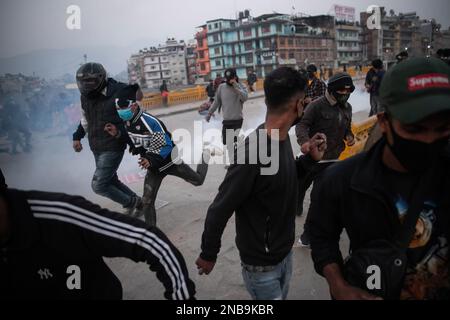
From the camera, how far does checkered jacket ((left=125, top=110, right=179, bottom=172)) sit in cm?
363

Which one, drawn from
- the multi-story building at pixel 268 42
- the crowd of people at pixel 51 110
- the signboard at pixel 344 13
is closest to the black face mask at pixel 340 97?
the crowd of people at pixel 51 110

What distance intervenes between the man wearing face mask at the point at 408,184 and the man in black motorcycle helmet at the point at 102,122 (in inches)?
123

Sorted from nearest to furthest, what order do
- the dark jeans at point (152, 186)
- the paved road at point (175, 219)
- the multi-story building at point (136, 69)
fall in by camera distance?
the paved road at point (175, 219)
the dark jeans at point (152, 186)
the multi-story building at point (136, 69)

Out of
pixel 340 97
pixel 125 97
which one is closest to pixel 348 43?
pixel 340 97

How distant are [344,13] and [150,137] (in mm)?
112934

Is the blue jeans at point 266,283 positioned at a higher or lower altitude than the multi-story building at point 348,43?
lower

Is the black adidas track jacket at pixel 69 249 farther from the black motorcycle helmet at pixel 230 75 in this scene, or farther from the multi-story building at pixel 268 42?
the multi-story building at pixel 268 42

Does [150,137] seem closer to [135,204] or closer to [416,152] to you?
[135,204]

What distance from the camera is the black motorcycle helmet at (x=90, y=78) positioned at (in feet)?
12.1

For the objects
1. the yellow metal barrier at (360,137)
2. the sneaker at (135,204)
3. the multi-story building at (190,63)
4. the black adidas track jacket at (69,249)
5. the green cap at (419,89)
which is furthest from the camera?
the multi-story building at (190,63)

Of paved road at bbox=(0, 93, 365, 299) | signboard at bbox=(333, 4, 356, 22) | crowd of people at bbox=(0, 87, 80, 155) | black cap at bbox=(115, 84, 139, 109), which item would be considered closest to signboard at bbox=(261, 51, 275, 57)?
signboard at bbox=(333, 4, 356, 22)

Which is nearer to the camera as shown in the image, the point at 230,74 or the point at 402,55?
the point at 230,74

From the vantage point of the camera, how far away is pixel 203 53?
87688mm
